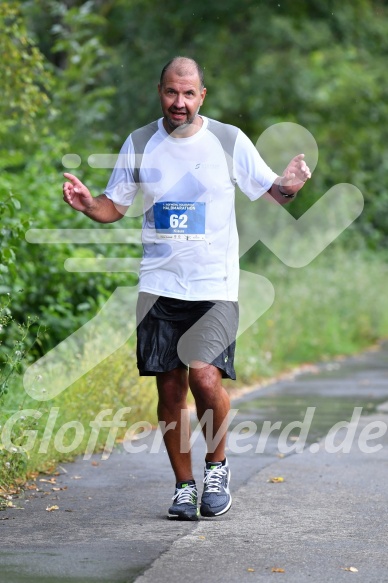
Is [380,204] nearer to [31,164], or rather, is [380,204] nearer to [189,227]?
[31,164]

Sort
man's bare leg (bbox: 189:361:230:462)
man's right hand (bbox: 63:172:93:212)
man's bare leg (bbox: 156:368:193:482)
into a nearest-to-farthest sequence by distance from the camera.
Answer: man's right hand (bbox: 63:172:93:212)
man's bare leg (bbox: 189:361:230:462)
man's bare leg (bbox: 156:368:193:482)

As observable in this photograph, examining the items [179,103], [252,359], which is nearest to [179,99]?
[179,103]

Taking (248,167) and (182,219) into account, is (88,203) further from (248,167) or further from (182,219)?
(248,167)

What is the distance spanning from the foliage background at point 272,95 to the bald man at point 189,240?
22.0 ft

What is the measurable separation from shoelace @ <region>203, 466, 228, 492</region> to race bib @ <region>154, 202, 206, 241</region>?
3.73 feet

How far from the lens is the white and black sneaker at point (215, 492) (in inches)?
221

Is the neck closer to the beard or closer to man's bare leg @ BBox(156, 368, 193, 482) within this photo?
the beard

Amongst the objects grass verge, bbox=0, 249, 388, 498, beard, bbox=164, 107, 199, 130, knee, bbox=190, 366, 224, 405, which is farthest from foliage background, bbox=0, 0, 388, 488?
beard, bbox=164, 107, 199, 130

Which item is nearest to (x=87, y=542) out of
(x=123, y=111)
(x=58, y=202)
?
(x=58, y=202)

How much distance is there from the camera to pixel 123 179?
5625mm

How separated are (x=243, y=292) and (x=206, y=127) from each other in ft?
27.9

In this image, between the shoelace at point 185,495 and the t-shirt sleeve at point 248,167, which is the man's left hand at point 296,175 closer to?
the t-shirt sleeve at point 248,167

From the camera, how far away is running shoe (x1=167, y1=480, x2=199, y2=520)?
219 inches

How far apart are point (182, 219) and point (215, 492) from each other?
4.34 ft
